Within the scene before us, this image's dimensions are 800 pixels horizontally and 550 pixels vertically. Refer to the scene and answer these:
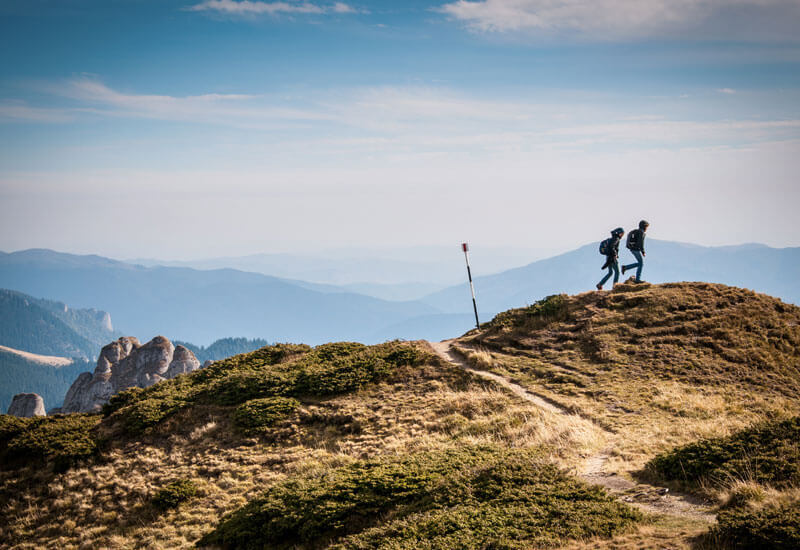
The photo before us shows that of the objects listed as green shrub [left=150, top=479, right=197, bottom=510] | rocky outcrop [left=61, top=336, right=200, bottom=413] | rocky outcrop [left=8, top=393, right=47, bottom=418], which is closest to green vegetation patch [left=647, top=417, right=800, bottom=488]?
green shrub [left=150, top=479, right=197, bottom=510]

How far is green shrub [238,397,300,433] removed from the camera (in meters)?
19.8

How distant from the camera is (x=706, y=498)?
36.2ft

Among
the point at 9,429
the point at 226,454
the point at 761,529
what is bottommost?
the point at 226,454

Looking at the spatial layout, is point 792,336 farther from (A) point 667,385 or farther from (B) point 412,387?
(B) point 412,387

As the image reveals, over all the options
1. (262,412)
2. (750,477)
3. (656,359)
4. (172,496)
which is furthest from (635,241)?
(172,496)

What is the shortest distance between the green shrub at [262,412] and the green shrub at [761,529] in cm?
1532

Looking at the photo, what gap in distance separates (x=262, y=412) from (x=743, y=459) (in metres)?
15.6

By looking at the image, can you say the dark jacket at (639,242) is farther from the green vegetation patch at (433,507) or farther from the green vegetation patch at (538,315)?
the green vegetation patch at (433,507)

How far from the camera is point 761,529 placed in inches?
307

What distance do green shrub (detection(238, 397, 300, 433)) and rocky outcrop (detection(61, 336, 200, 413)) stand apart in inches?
4055

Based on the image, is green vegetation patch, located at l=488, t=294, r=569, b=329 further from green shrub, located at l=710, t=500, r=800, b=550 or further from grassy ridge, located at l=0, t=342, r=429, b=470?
green shrub, located at l=710, t=500, r=800, b=550

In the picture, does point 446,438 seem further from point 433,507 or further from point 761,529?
point 761,529

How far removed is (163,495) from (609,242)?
24.2 metres

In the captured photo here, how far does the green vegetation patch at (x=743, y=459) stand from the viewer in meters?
10.8
